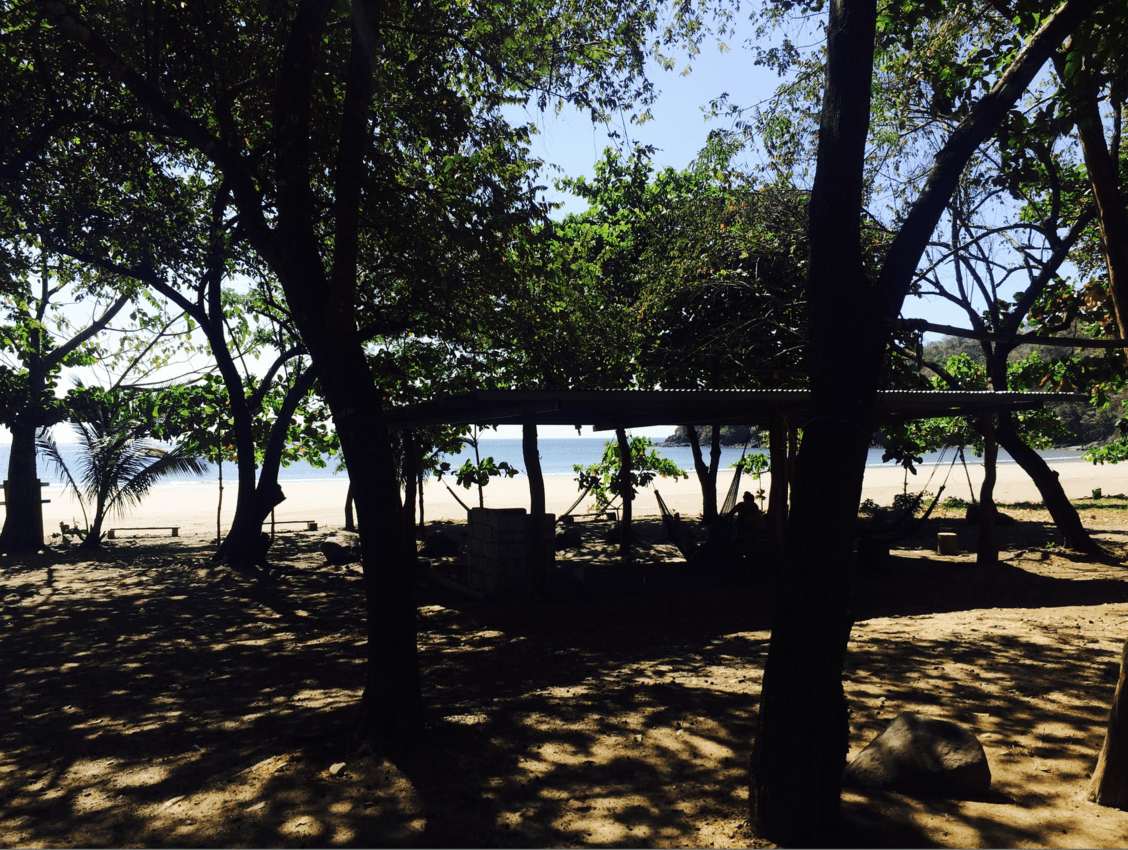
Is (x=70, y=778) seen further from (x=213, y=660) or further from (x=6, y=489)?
(x=6, y=489)

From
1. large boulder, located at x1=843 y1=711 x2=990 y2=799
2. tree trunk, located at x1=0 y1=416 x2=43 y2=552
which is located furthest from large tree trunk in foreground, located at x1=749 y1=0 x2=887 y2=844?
tree trunk, located at x1=0 y1=416 x2=43 y2=552

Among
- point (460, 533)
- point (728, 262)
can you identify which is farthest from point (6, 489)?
point (728, 262)

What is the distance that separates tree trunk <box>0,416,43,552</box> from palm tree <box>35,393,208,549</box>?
281 mm

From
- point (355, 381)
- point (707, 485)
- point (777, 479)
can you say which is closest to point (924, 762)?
point (355, 381)

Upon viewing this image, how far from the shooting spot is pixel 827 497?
3.08 metres

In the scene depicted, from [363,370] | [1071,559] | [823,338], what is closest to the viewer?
[823,338]

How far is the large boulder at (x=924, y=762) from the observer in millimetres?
3520

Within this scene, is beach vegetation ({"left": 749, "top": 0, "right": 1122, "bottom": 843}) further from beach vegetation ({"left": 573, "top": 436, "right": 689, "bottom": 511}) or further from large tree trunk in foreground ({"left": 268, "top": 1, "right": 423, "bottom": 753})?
beach vegetation ({"left": 573, "top": 436, "right": 689, "bottom": 511})

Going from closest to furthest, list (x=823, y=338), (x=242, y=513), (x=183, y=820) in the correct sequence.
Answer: (x=823, y=338), (x=183, y=820), (x=242, y=513)

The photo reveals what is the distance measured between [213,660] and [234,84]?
18.1ft

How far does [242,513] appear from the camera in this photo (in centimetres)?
1298

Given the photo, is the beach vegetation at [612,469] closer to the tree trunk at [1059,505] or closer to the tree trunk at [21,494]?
the tree trunk at [1059,505]

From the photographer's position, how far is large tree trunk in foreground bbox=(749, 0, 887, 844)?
3.04m

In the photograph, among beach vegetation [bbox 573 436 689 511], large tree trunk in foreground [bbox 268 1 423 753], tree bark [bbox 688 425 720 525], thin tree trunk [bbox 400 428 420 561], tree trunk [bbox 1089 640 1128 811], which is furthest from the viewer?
beach vegetation [bbox 573 436 689 511]
